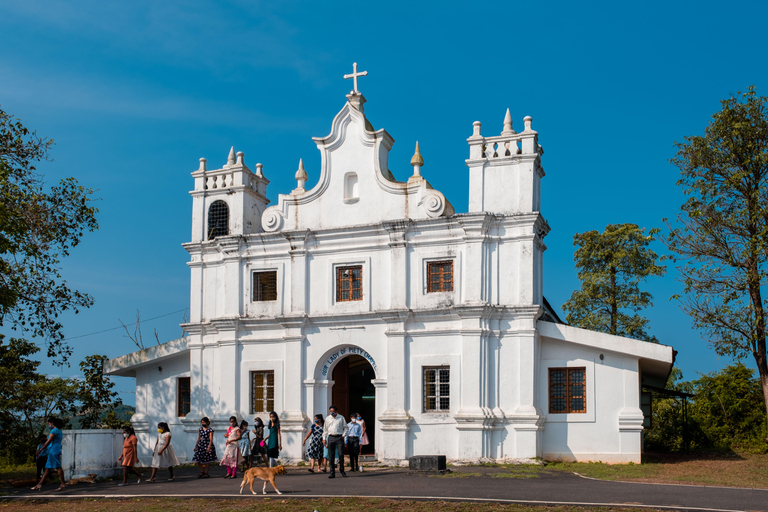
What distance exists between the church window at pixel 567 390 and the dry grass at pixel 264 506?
8880 mm

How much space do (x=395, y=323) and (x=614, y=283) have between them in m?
15.2

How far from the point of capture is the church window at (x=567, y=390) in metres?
21.9

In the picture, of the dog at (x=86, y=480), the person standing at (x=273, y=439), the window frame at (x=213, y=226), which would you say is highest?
the window frame at (x=213, y=226)

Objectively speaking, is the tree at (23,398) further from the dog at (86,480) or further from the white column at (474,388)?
the white column at (474,388)

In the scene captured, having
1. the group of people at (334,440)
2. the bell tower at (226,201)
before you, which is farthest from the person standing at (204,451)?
the bell tower at (226,201)

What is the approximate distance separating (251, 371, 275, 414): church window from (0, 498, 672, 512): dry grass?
8351 millimetres

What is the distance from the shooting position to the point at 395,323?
2250cm

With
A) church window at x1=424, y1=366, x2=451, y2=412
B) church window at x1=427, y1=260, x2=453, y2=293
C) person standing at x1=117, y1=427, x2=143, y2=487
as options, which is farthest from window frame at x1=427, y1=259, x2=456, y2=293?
person standing at x1=117, y1=427, x2=143, y2=487

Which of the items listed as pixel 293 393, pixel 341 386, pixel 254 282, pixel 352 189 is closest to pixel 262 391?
pixel 293 393

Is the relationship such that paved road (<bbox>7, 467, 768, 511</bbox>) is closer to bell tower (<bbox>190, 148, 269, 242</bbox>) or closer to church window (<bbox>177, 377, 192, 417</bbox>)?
church window (<bbox>177, 377, 192, 417</bbox>)

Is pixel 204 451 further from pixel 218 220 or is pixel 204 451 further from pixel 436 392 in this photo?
pixel 218 220

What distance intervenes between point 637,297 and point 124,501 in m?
24.1

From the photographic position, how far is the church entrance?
24.4 m

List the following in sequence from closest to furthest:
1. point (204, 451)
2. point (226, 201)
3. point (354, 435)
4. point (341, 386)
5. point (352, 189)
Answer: point (354, 435)
point (204, 451)
point (352, 189)
point (341, 386)
point (226, 201)
